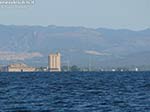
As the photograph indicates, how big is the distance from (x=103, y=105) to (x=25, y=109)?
270 inches

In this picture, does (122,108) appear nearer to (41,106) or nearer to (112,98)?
(41,106)

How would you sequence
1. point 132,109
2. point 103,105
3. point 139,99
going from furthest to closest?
point 139,99 → point 103,105 → point 132,109

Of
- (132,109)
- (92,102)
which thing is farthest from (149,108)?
(92,102)

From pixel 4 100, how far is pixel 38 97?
4.24m

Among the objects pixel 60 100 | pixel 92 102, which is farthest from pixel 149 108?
pixel 60 100

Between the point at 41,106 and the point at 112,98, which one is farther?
the point at 112,98

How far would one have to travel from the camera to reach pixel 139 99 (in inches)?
2685

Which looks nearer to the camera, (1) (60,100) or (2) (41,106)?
(2) (41,106)

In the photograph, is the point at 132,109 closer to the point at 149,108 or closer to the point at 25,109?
the point at 149,108

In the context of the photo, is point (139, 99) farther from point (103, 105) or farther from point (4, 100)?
point (4, 100)

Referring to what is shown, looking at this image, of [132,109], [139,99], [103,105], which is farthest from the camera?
[139,99]

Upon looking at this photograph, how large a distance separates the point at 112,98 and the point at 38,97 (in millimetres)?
7372

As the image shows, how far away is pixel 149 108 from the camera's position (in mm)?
57969

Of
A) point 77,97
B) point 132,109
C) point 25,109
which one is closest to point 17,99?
point 77,97
